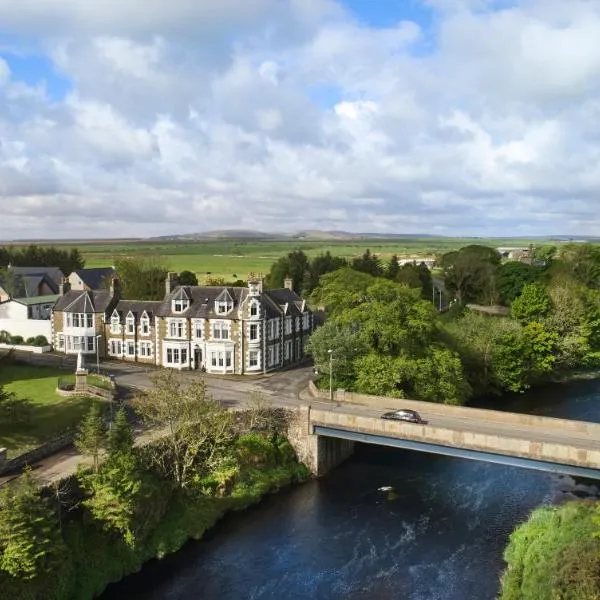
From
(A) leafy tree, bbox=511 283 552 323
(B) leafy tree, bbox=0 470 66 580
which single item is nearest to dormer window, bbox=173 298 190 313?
(B) leafy tree, bbox=0 470 66 580

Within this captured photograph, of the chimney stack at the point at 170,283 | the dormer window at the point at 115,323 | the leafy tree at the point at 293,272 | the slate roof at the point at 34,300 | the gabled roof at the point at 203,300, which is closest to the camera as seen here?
the gabled roof at the point at 203,300

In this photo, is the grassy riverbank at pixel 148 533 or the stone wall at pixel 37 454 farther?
the stone wall at pixel 37 454

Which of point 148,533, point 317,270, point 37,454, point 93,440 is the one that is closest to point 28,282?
point 317,270

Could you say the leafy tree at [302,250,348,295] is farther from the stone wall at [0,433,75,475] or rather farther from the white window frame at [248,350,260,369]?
the stone wall at [0,433,75,475]

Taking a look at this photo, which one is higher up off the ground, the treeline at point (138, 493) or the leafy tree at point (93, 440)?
the leafy tree at point (93, 440)

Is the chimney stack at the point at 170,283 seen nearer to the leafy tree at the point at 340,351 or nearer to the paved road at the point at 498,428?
the leafy tree at the point at 340,351

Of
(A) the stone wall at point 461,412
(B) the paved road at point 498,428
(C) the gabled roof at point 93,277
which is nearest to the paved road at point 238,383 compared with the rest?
(A) the stone wall at point 461,412
